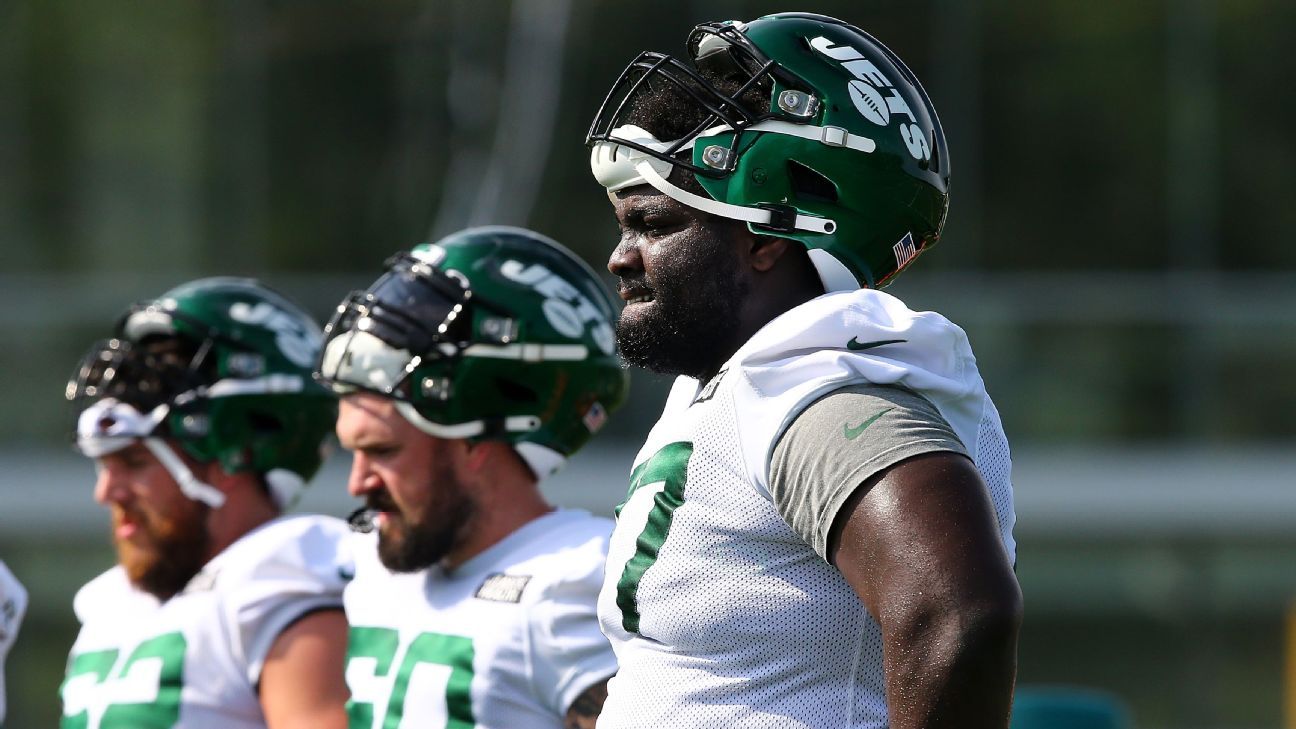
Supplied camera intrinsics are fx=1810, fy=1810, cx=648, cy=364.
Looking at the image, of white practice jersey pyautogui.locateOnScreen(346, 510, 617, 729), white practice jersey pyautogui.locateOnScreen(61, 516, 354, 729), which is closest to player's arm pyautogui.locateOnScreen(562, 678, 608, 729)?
white practice jersey pyautogui.locateOnScreen(346, 510, 617, 729)

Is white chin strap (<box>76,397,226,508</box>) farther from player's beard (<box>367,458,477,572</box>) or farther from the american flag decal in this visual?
the american flag decal

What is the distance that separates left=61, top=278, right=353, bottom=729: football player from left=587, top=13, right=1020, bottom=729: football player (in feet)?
5.83

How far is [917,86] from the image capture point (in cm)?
269

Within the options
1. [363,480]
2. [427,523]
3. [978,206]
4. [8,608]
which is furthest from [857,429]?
[978,206]

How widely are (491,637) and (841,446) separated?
63.4 inches

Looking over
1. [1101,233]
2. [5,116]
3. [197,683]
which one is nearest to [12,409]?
[5,116]

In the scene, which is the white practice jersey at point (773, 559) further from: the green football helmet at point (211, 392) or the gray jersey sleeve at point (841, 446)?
the green football helmet at point (211, 392)

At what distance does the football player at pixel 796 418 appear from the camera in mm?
2049

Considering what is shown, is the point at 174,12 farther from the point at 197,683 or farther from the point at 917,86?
the point at 917,86

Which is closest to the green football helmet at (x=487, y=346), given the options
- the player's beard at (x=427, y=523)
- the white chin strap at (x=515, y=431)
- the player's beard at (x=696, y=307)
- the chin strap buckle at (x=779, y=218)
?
the white chin strap at (x=515, y=431)

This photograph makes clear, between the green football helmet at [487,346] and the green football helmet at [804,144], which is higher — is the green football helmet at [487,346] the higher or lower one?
the lower one

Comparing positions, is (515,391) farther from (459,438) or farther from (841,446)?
(841,446)

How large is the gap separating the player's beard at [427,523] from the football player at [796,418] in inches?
48.4

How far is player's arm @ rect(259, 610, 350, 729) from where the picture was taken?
158 inches
